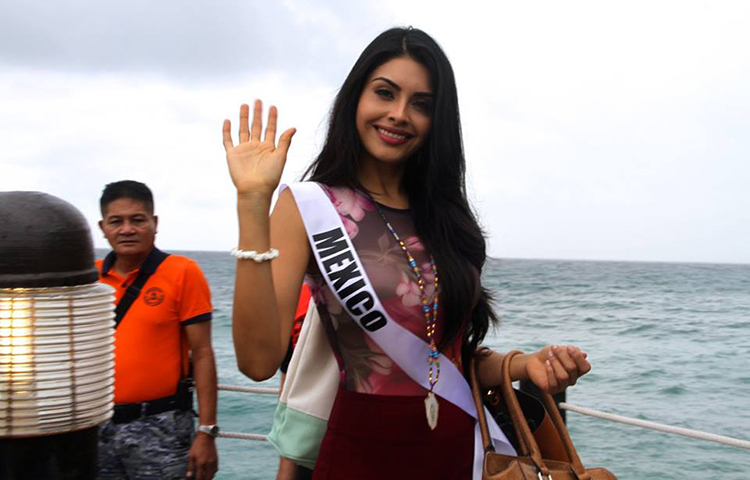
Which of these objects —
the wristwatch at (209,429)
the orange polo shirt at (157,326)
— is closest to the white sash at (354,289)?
the orange polo shirt at (157,326)

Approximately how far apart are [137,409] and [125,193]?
3.30ft

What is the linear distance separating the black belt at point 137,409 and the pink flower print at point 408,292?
1.76 m

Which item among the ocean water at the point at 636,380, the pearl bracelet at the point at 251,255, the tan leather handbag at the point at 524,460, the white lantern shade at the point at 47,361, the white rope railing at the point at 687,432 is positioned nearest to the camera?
the white lantern shade at the point at 47,361

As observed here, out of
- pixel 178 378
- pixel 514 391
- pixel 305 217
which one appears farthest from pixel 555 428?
pixel 178 378

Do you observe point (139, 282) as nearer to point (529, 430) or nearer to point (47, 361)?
point (529, 430)

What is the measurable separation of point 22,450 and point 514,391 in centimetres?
116

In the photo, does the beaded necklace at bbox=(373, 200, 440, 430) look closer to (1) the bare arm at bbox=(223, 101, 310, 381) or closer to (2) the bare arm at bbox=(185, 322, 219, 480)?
(1) the bare arm at bbox=(223, 101, 310, 381)

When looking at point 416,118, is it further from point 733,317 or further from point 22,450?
point 733,317

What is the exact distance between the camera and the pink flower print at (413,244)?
185 cm

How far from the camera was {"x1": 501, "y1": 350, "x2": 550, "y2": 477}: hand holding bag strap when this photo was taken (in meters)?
1.69

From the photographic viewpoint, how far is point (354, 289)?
5.46 ft

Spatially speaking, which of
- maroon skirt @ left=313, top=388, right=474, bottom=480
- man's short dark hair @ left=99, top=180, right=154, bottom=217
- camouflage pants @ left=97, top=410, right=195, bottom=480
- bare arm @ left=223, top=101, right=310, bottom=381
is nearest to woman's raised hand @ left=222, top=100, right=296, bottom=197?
bare arm @ left=223, top=101, right=310, bottom=381

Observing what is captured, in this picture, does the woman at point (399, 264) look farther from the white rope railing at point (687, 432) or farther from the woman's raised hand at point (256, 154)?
the white rope railing at point (687, 432)

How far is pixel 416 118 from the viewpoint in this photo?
1856 mm
